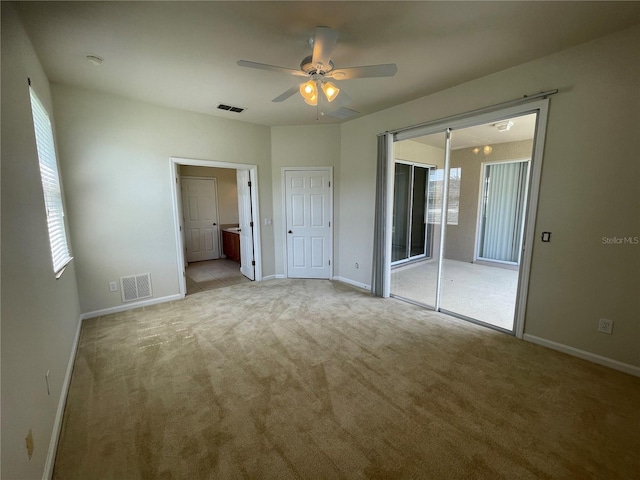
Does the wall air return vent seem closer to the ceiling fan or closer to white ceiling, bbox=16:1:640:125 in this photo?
white ceiling, bbox=16:1:640:125

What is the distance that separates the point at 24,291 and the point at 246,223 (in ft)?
11.7

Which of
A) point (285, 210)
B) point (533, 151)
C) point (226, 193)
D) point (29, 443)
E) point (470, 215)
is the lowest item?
point (29, 443)

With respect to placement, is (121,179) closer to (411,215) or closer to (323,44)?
(323,44)

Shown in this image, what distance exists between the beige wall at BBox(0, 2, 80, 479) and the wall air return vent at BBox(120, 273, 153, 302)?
1.35 meters

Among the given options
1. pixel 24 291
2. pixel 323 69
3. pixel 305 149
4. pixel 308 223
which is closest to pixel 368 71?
pixel 323 69

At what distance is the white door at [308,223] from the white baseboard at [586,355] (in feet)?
10.1

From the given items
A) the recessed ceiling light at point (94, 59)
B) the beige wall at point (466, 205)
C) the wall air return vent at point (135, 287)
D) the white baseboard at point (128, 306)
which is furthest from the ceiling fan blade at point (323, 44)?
the beige wall at point (466, 205)

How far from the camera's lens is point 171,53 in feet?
7.69

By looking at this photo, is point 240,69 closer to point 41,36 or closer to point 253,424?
point 41,36

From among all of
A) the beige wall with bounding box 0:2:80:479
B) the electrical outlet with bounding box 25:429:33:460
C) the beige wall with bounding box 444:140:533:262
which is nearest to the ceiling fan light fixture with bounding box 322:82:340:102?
the beige wall with bounding box 0:2:80:479

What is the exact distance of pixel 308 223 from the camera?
4.89 metres

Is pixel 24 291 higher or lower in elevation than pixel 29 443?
higher

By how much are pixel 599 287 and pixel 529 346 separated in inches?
31.9

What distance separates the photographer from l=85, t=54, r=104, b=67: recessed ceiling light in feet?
7.84
